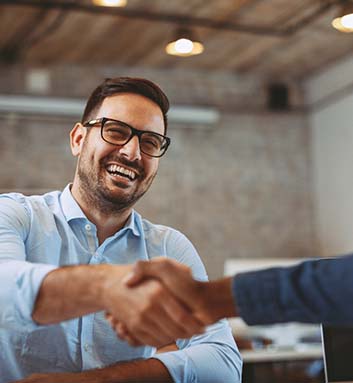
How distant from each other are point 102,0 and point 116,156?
2279 millimetres

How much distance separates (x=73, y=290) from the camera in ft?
4.14

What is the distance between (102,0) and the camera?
3.85 m

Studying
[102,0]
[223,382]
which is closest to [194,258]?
[223,382]

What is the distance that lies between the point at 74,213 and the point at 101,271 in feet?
1.72

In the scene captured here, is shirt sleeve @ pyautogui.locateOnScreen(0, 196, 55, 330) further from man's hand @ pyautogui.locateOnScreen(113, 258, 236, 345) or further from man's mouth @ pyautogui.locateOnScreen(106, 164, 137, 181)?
man's mouth @ pyautogui.locateOnScreen(106, 164, 137, 181)

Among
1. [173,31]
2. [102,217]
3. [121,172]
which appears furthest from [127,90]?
[173,31]

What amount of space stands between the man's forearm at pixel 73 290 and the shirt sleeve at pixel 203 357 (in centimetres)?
40

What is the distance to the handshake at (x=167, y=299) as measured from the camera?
1232 mm

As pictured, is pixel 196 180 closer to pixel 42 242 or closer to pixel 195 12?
pixel 195 12

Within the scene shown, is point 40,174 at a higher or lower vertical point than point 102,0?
lower

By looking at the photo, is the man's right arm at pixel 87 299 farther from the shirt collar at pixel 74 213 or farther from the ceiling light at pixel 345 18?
the ceiling light at pixel 345 18

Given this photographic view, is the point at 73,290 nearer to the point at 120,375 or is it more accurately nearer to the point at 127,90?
the point at 120,375

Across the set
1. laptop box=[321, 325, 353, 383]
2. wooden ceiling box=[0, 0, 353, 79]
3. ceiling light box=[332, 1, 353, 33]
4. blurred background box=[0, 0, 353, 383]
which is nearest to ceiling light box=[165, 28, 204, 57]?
wooden ceiling box=[0, 0, 353, 79]

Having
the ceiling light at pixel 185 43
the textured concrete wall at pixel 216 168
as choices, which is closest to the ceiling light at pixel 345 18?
the ceiling light at pixel 185 43
